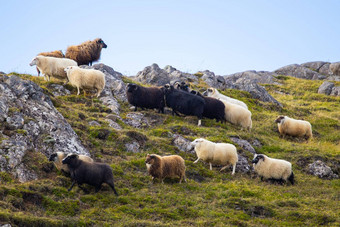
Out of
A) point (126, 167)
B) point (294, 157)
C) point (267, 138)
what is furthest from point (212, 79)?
point (126, 167)

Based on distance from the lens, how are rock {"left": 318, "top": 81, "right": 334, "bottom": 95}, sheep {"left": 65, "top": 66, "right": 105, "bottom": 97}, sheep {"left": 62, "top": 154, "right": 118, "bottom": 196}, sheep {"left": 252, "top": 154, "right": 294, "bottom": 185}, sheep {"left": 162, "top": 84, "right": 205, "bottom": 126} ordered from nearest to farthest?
sheep {"left": 62, "top": 154, "right": 118, "bottom": 196}, sheep {"left": 252, "top": 154, "right": 294, "bottom": 185}, sheep {"left": 162, "top": 84, "right": 205, "bottom": 126}, sheep {"left": 65, "top": 66, "right": 105, "bottom": 97}, rock {"left": 318, "top": 81, "right": 334, "bottom": 95}

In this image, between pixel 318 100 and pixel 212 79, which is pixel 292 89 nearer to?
pixel 318 100

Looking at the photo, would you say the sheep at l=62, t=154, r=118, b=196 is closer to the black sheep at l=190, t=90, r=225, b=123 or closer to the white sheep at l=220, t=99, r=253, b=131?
the black sheep at l=190, t=90, r=225, b=123

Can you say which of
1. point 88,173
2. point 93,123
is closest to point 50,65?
point 93,123

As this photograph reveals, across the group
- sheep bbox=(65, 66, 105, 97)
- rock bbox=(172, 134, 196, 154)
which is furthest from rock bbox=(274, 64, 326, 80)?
rock bbox=(172, 134, 196, 154)

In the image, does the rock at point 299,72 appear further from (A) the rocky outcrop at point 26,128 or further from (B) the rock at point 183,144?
(A) the rocky outcrop at point 26,128

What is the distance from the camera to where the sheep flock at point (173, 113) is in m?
15.6

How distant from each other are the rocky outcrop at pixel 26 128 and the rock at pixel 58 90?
5046mm

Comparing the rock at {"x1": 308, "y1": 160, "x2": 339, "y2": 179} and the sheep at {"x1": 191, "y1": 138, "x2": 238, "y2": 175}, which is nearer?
the sheep at {"x1": 191, "y1": 138, "x2": 238, "y2": 175}

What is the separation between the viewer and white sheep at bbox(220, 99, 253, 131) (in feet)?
80.6

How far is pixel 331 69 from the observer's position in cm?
5812

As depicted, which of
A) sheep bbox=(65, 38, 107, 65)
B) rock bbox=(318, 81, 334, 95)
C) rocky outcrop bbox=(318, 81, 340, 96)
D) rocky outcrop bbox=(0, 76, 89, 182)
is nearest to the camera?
rocky outcrop bbox=(0, 76, 89, 182)

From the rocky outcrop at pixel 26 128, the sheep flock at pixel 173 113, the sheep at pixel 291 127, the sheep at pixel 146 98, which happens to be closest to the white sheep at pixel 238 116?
the sheep flock at pixel 173 113

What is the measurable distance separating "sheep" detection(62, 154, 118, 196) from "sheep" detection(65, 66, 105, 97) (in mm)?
10468
